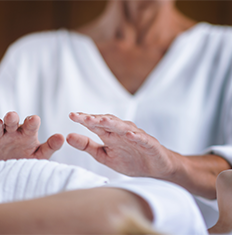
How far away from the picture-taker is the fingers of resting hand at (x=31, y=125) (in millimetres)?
313

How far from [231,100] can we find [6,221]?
0.50 m

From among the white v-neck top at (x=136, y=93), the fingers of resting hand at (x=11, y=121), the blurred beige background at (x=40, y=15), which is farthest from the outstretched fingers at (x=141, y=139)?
the blurred beige background at (x=40, y=15)

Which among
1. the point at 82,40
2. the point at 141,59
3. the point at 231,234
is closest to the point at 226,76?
the point at 141,59

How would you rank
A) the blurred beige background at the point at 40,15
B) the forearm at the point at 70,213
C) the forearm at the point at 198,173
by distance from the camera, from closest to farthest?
the forearm at the point at 70,213
the forearm at the point at 198,173
the blurred beige background at the point at 40,15

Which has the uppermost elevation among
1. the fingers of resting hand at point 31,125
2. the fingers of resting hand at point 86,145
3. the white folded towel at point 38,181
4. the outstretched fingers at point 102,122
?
the outstretched fingers at point 102,122

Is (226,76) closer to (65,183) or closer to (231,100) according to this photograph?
(231,100)

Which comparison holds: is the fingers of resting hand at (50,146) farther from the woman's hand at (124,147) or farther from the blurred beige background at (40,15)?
the blurred beige background at (40,15)

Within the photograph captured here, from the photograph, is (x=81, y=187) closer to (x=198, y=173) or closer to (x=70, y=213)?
(x=70, y=213)

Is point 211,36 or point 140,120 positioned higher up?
point 211,36

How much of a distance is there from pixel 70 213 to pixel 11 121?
0.16 meters

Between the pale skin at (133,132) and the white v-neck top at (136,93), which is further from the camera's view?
the white v-neck top at (136,93)

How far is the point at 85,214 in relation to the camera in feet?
0.61

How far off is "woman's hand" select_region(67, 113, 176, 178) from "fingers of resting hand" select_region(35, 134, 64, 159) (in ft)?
0.05

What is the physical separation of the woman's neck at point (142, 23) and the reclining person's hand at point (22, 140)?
472 mm
